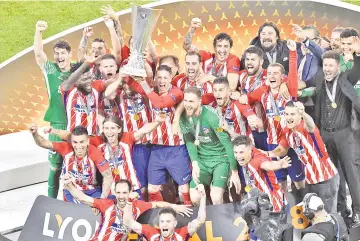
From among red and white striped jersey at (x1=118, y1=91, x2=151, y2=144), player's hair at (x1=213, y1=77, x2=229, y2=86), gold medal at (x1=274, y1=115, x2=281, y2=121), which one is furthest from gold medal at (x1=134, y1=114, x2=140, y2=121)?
gold medal at (x1=274, y1=115, x2=281, y2=121)

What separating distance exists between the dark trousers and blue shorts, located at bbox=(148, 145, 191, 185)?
3.88ft

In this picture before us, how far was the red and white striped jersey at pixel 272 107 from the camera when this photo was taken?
34.6 feet

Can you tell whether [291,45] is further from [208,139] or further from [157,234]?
[157,234]

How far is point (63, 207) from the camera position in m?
10.9

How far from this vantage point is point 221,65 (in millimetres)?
11039

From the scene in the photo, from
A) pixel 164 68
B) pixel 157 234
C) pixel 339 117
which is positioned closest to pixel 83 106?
pixel 164 68

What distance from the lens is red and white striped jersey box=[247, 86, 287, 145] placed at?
34.6ft

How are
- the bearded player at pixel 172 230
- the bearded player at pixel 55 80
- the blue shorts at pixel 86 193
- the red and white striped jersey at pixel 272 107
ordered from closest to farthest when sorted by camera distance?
the bearded player at pixel 172 230
the red and white striped jersey at pixel 272 107
the blue shorts at pixel 86 193
the bearded player at pixel 55 80

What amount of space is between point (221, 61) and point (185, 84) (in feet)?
1.25

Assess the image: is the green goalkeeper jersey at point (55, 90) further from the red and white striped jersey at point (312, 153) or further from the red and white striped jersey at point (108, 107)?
the red and white striped jersey at point (312, 153)

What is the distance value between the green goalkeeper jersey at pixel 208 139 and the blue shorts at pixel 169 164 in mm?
178

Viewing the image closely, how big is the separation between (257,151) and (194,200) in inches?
29.1

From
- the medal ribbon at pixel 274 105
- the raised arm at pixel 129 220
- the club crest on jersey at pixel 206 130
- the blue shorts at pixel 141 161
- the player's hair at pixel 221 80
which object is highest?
the player's hair at pixel 221 80

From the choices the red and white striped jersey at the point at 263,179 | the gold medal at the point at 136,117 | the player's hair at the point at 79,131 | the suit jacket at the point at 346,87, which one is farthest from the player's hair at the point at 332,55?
the player's hair at the point at 79,131
